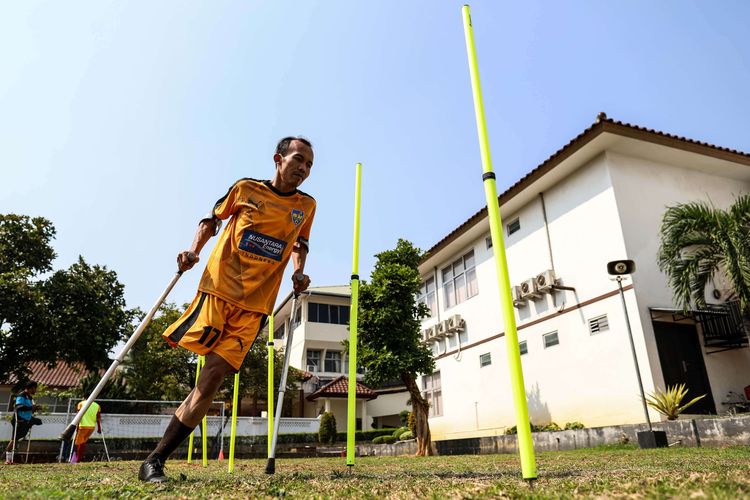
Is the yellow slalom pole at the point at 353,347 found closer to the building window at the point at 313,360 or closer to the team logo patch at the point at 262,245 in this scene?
the team logo patch at the point at 262,245

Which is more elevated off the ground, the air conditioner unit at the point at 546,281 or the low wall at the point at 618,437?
the air conditioner unit at the point at 546,281

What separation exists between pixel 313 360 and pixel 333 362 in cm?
146

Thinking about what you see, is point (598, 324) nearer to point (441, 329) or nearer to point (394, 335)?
point (394, 335)

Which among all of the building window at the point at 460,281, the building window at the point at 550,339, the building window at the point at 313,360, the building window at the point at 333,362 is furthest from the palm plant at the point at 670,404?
the building window at the point at 333,362

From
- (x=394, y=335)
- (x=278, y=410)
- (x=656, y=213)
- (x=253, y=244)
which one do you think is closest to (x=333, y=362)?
(x=394, y=335)

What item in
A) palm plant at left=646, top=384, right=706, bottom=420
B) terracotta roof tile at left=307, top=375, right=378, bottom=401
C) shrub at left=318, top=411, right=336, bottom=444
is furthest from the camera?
terracotta roof tile at left=307, top=375, right=378, bottom=401

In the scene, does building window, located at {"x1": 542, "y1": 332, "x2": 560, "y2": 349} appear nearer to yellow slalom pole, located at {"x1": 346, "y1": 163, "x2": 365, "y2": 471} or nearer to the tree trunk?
the tree trunk

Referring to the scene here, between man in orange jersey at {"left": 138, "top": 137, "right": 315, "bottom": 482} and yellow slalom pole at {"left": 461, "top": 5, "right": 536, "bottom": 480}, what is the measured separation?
1.39 meters

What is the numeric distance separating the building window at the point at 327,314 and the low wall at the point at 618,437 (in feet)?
69.3

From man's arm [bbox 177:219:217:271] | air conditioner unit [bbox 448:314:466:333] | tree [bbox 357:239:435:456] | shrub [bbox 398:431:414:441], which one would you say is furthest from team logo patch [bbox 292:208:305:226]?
shrub [bbox 398:431:414:441]

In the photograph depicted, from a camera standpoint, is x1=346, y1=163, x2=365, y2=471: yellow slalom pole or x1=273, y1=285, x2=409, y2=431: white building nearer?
x1=346, y1=163, x2=365, y2=471: yellow slalom pole

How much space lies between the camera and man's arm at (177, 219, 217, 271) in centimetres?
357

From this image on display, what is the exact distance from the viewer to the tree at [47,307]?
19312 millimetres

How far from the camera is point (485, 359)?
17906 millimetres
